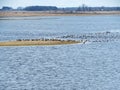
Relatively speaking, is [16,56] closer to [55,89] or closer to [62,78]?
[62,78]

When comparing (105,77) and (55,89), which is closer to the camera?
(55,89)

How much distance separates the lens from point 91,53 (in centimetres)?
6078

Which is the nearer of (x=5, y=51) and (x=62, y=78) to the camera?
(x=62, y=78)

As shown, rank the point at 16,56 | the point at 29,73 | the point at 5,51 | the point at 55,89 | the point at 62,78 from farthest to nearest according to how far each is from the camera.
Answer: the point at 5,51 → the point at 16,56 → the point at 29,73 → the point at 62,78 → the point at 55,89

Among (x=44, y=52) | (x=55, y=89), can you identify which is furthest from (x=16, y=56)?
(x=55, y=89)

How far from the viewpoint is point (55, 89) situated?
116 feet

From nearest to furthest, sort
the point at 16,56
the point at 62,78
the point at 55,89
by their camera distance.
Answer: the point at 55,89 < the point at 62,78 < the point at 16,56

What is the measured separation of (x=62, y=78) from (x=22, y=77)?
146 inches

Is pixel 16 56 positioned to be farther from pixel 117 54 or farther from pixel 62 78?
pixel 62 78

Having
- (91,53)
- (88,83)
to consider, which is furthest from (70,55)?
(88,83)

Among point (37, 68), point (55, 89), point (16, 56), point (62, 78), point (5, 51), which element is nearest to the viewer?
point (55, 89)

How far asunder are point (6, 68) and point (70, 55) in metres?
13.6

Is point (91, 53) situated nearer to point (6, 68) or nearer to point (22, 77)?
point (6, 68)

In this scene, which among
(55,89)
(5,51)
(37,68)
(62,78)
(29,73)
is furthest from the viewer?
(5,51)
